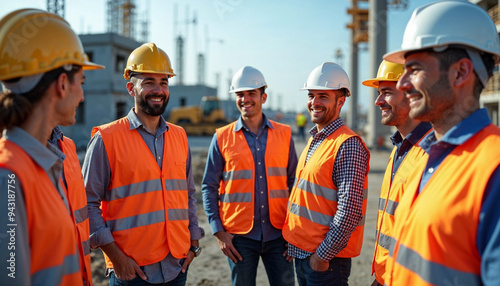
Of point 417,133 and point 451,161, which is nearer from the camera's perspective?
point 451,161

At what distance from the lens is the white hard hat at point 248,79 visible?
373cm

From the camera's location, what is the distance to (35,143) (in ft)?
5.12

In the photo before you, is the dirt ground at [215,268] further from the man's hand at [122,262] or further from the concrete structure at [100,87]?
the concrete structure at [100,87]

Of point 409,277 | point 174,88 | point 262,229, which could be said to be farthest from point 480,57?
point 174,88

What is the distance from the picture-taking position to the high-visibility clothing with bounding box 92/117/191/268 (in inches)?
105

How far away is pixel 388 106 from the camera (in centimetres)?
278

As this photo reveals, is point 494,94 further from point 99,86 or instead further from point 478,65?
point 99,86

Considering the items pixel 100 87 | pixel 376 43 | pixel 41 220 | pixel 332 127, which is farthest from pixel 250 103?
pixel 100 87

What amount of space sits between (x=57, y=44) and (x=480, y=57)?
201cm

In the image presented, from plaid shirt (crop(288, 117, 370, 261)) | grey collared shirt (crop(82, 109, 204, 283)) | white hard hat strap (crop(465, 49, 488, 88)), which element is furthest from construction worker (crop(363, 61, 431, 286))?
grey collared shirt (crop(82, 109, 204, 283))

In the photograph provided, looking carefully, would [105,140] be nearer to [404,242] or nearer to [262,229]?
[262,229]

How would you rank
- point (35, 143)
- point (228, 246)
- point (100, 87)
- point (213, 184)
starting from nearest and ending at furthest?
point (35, 143), point (228, 246), point (213, 184), point (100, 87)

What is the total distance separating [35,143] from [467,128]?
6.32 feet

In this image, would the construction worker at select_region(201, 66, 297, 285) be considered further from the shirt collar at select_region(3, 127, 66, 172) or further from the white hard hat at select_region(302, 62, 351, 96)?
the shirt collar at select_region(3, 127, 66, 172)
